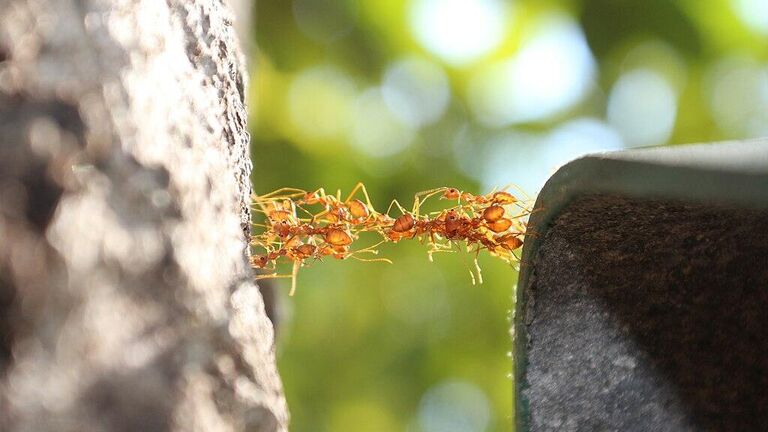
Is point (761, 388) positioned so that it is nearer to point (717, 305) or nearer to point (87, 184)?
point (717, 305)

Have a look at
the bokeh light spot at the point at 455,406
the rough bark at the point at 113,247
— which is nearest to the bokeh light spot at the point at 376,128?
the bokeh light spot at the point at 455,406

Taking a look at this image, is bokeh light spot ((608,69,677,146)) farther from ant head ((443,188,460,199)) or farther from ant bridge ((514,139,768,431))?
ant bridge ((514,139,768,431))

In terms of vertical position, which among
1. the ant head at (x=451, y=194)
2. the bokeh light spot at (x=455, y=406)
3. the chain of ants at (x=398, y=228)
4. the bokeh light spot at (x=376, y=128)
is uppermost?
the ant head at (x=451, y=194)

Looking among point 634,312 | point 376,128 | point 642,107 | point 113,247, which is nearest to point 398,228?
point 634,312

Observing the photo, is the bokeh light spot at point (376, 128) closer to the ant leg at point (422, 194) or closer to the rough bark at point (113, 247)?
the ant leg at point (422, 194)

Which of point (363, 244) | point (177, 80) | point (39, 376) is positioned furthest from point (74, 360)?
point (363, 244)

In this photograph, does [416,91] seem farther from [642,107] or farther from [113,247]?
[113,247]

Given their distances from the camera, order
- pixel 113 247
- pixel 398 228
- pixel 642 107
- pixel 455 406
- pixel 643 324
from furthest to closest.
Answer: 1. pixel 642 107
2. pixel 455 406
3. pixel 398 228
4. pixel 643 324
5. pixel 113 247
